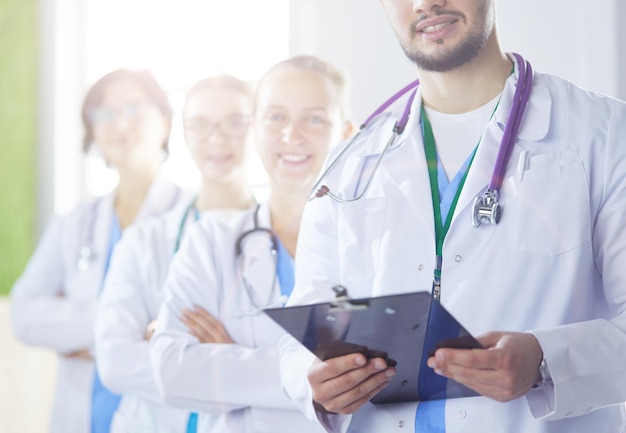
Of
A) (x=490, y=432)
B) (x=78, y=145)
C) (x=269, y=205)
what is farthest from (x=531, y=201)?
(x=78, y=145)

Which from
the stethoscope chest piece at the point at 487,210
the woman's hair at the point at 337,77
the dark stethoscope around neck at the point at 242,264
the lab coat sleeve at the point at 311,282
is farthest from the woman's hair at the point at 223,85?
the stethoscope chest piece at the point at 487,210

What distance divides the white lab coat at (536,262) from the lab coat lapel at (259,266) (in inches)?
15.5

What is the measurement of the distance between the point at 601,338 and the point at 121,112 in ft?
5.67

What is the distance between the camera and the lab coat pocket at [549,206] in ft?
3.87

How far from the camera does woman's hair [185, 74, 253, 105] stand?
2.15 m

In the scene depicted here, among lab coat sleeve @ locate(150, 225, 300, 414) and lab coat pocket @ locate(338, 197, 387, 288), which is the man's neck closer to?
lab coat pocket @ locate(338, 197, 387, 288)

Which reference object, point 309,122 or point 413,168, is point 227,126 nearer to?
point 309,122

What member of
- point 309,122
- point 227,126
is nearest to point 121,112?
point 227,126

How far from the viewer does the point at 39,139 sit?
276 centimetres

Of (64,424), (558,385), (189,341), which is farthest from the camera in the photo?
(64,424)

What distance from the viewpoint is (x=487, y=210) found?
3.97 ft

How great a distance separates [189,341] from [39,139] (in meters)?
1.36

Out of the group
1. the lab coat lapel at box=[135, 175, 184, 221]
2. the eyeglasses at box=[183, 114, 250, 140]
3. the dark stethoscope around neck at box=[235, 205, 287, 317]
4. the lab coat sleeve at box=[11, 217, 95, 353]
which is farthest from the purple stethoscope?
the lab coat sleeve at box=[11, 217, 95, 353]

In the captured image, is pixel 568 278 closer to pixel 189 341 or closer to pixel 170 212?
pixel 189 341
